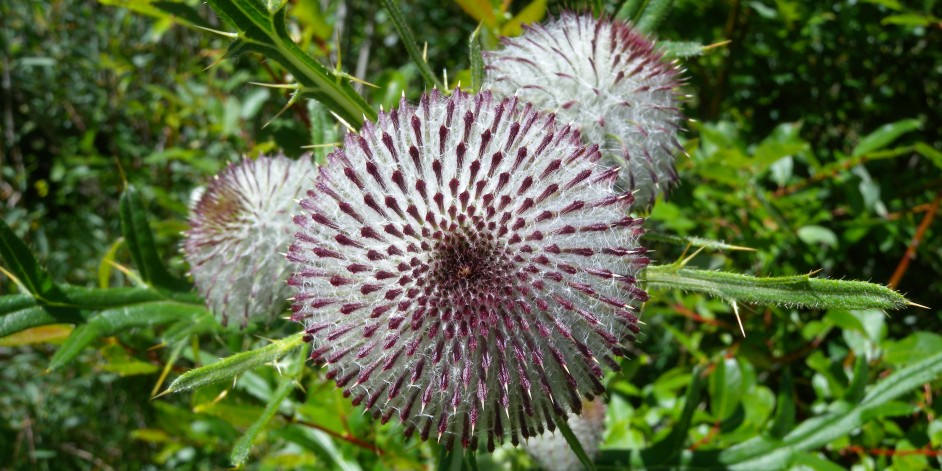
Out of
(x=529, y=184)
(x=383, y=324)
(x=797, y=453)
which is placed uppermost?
(x=529, y=184)

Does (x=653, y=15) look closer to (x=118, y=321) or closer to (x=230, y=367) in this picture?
(x=230, y=367)

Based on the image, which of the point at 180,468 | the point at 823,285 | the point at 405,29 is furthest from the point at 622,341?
the point at 180,468

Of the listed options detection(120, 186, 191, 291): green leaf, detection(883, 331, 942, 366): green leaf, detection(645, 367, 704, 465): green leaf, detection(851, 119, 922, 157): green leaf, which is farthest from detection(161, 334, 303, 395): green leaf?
detection(851, 119, 922, 157): green leaf

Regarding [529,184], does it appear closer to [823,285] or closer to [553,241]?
[553,241]

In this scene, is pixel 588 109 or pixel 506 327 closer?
pixel 506 327

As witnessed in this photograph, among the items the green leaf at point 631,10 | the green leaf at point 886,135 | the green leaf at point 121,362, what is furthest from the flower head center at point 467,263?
the green leaf at point 886,135

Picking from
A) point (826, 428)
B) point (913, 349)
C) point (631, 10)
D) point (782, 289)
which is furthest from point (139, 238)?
point (913, 349)
